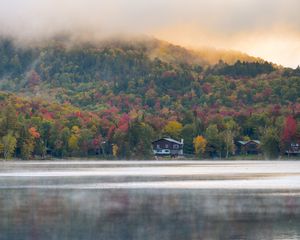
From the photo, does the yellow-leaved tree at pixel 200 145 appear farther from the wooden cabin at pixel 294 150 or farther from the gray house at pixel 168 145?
the wooden cabin at pixel 294 150

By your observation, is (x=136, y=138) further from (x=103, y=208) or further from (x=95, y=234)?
(x=95, y=234)

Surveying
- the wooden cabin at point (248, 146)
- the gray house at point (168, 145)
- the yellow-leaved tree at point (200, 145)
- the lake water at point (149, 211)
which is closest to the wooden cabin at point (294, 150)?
the wooden cabin at point (248, 146)

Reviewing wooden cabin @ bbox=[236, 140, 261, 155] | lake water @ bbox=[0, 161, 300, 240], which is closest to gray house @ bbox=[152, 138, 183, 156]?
wooden cabin @ bbox=[236, 140, 261, 155]

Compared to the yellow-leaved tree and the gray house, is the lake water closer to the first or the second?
the yellow-leaved tree

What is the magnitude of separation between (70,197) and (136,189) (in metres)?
9.49

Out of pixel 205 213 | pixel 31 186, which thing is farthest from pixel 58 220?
pixel 31 186

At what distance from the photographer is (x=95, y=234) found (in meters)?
37.5

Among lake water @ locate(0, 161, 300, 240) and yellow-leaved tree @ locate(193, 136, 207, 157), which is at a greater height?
lake water @ locate(0, 161, 300, 240)

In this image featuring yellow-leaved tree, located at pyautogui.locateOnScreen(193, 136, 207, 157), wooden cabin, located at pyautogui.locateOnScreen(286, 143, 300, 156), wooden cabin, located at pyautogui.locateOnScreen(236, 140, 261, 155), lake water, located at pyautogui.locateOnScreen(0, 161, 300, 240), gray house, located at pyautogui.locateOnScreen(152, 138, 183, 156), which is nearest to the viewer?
lake water, located at pyautogui.locateOnScreen(0, 161, 300, 240)

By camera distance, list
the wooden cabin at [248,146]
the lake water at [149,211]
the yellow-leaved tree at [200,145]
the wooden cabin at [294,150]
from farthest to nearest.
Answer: the wooden cabin at [248,146] < the yellow-leaved tree at [200,145] < the wooden cabin at [294,150] < the lake water at [149,211]

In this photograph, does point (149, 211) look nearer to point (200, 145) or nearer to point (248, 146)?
point (200, 145)

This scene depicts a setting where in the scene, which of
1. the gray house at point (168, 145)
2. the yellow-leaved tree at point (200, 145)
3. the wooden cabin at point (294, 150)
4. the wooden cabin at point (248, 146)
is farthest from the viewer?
the gray house at point (168, 145)

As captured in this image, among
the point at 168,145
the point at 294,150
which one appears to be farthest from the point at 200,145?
the point at 294,150

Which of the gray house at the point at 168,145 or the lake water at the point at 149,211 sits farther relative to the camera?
the gray house at the point at 168,145
